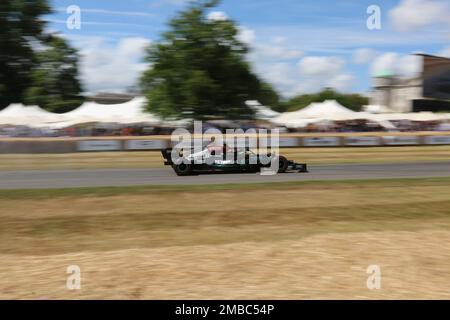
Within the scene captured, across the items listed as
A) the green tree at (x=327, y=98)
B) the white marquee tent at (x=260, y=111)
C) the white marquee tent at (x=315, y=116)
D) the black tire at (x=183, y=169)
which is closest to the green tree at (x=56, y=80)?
the white marquee tent at (x=260, y=111)

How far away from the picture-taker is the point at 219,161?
14406 mm

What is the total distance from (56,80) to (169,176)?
31.3 metres

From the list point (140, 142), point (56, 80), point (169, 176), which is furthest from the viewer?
point (56, 80)

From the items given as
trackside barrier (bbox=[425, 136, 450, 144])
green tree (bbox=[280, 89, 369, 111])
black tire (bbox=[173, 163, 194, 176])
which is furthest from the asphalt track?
green tree (bbox=[280, 89, 369, 111])

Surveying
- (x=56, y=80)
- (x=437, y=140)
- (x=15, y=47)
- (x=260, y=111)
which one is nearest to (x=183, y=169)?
(x=437, y=140)

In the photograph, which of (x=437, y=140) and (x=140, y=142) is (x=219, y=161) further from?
(x=437, y=140)

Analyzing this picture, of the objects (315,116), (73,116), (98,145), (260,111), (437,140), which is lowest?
(98,145)

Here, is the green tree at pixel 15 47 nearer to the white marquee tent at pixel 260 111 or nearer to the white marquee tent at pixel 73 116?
the white marquee tent at pixel 73 116

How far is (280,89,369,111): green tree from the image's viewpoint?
346ft

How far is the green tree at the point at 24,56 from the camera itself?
4262 centimetres

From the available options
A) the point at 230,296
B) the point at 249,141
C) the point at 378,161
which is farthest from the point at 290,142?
the point at 230,296

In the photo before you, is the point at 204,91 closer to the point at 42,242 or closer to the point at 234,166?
the point at 234,166

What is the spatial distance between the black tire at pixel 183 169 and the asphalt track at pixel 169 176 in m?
0.22

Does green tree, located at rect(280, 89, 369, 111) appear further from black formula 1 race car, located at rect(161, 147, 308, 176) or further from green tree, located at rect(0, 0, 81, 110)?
black formula 1 race car, located at rect(161, 147, 308, 176)
